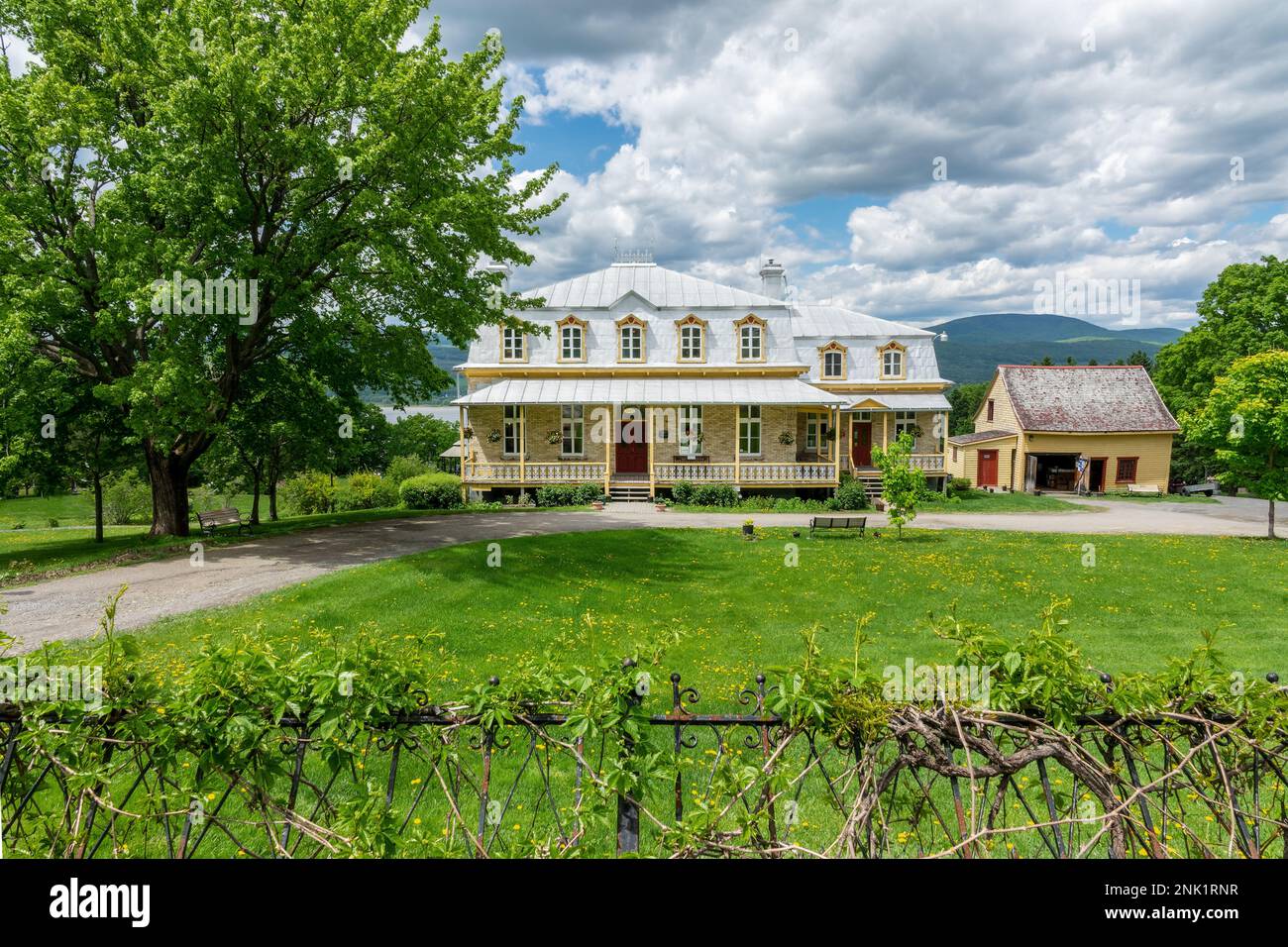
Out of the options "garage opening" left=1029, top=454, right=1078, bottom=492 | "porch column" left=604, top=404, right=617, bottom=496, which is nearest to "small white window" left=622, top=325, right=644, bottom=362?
"porch column" left=604, top=404, right=617, bottom=496

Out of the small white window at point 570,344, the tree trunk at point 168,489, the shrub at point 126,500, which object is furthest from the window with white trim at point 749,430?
the shrub at point 126,500

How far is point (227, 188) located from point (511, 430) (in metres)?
16.7

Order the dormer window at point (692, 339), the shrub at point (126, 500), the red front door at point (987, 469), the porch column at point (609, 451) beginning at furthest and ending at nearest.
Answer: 1. the red front door at point (987, 469)
2. the shrub at point (126, 500)
3. the dormer window at point (692, 339)
4. the porch column at point (609, 451)

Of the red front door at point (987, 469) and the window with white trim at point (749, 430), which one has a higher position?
the window with white trim at point (749, 430)

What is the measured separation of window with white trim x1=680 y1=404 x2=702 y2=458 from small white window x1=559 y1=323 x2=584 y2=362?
5.84m

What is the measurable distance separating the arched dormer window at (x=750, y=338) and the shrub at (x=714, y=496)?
7.32 meters

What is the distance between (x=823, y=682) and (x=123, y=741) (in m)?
3.19

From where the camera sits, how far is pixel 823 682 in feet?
9.37

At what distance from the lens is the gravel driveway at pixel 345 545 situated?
35.3 feet

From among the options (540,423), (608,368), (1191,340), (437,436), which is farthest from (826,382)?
(437,436)

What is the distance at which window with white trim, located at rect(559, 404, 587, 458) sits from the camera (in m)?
29.5

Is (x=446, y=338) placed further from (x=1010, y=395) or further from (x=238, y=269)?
(x=1010, y=395)

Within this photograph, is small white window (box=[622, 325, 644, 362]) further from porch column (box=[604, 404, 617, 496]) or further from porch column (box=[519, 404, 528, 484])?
porch column (box=[519, 404, 528, 484])

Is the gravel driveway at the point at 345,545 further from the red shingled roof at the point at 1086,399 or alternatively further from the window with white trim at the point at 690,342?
the window with white trim at the point at 690,342
